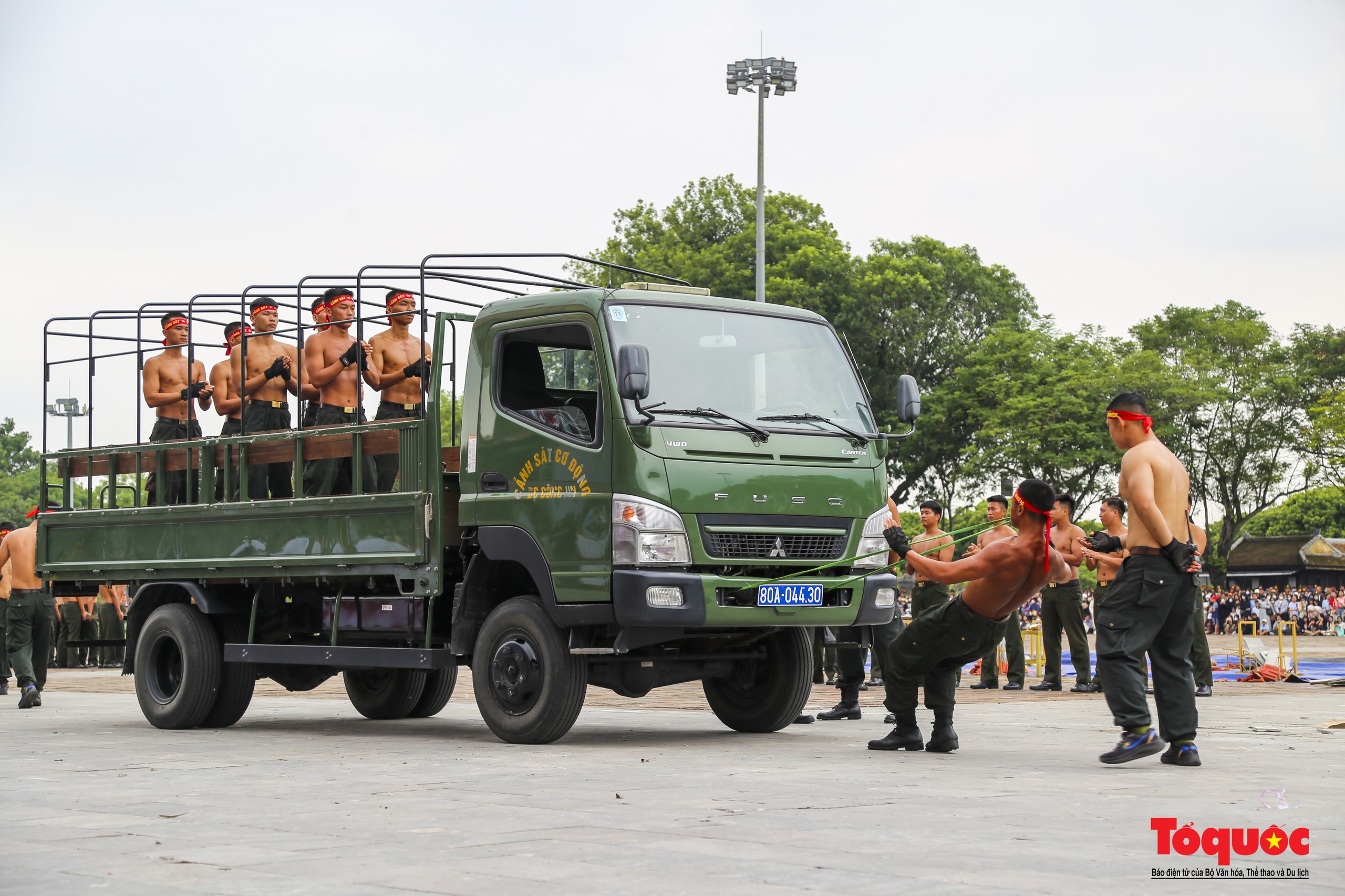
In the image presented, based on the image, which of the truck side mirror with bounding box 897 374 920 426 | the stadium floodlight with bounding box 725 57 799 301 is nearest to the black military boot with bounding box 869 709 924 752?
the truck side mirror with bounding box 897 374 920 426

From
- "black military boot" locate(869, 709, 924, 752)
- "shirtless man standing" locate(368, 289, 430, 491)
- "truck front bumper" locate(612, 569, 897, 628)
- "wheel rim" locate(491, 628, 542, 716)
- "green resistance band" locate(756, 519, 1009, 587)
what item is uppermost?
"shirtless man standing" locate(368, 289, 430, 491)

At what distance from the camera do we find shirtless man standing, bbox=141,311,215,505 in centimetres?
1349

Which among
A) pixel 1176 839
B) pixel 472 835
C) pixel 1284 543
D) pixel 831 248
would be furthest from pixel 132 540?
pixel 1284 543

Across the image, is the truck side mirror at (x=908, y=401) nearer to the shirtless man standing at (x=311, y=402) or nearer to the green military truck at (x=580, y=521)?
the green military truck at (x=580, y=521)

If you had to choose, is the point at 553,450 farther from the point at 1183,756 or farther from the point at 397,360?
the point at 1183,756

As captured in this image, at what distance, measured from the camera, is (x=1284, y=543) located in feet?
213

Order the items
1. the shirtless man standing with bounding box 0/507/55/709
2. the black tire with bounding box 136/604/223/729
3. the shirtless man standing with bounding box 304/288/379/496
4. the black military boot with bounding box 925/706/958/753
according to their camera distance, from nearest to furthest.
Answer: the black military boot with bounding box 925/706/958/753, the shirtless man standing with bounding box 304/288/379/496, the black tire with bounding box 136/604/223/729, the shirtless man standing with bounding box 0/507/55/709

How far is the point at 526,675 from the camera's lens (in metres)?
10.4

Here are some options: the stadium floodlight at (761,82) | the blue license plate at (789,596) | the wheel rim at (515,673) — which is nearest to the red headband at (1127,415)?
the blue license plate at (789,596)

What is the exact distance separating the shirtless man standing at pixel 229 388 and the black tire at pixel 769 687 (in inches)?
176

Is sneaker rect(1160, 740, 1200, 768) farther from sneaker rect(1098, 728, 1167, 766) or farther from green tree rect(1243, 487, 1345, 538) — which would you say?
green tree rect(1243, 487, 1345, 538)

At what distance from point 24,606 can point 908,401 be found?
957 cm

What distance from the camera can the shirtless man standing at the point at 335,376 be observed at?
11.8 metres

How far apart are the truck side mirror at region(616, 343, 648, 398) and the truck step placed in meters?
2.44
